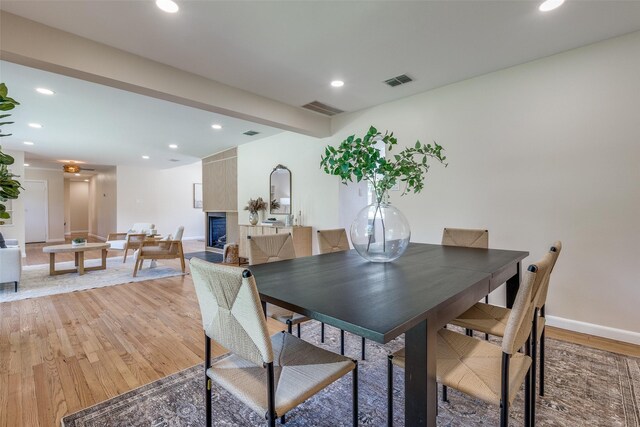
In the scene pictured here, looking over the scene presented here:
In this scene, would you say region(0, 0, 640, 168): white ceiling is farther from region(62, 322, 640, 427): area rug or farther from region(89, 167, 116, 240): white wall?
region(89, 167, 116, 240): white wall

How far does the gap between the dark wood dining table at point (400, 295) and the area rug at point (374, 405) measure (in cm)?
72

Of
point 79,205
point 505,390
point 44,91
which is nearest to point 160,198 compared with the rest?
point 79,205

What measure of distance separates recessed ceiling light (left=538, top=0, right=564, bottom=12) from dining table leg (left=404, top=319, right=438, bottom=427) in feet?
7.83

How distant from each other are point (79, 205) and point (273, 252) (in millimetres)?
13828

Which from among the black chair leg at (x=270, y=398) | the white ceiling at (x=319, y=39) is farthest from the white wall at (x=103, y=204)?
the black chair leg at (x=270, y=398)

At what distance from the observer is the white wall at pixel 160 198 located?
919cm

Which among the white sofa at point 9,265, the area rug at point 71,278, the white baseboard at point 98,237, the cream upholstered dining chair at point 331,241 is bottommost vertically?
the area rug at point 71,278

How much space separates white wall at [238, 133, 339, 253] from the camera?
4688mm

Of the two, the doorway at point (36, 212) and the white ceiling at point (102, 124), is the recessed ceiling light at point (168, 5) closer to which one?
the white ceiling at point (102, 124)

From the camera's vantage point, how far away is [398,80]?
324cm

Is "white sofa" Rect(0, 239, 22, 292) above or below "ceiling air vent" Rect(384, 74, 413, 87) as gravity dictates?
below

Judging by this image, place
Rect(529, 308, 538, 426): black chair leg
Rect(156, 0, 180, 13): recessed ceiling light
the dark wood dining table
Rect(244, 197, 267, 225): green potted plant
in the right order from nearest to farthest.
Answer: the dark wood dining table, Rect(529, 308, 538, 426): black chair leg, Rect(156, 0, 180, 13): recessed ceiling light, Rect(244, 197, 267, 225): green potted plant

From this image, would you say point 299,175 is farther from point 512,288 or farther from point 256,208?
point 512,288

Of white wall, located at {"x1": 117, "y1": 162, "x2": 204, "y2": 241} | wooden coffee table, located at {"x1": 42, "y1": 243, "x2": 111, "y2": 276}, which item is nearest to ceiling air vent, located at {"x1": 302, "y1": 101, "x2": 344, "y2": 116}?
wooden coffee table, located at {"x1": 42, "y1": 243, "x2": 111, "y2": 276}
